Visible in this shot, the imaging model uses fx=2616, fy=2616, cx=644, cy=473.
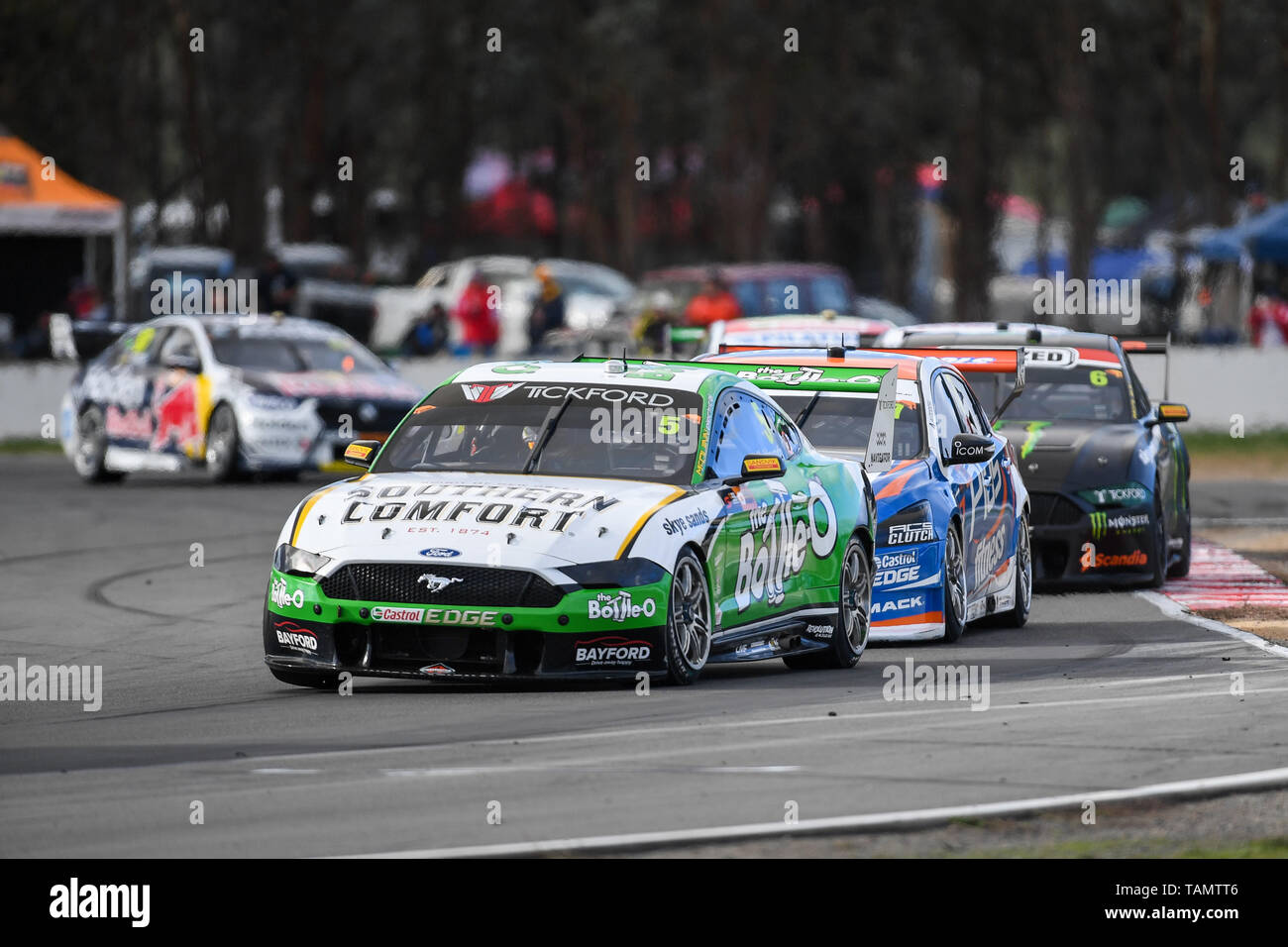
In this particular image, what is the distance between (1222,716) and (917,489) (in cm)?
348

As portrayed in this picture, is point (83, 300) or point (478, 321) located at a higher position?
point (83, 300)

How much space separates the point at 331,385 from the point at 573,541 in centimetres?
1430

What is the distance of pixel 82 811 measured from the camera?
7777mm

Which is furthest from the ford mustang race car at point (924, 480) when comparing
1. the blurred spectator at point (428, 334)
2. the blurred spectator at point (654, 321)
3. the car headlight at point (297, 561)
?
the blurred spectator at point (428, 334)

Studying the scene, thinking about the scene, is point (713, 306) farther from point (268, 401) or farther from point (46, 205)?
point (46, 205)

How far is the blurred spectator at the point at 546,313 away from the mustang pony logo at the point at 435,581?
28634 millimetres

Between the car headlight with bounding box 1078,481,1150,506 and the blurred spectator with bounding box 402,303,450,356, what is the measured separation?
26536 mm

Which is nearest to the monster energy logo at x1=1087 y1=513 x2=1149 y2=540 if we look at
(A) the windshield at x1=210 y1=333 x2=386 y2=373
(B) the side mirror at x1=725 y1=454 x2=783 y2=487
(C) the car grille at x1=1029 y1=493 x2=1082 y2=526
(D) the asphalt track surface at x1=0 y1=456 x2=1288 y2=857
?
(C) the car grille at x1=1029 y1=493 x2=1082 y2=526

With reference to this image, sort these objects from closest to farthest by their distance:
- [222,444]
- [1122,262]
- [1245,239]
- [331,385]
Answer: [222,444] → [331,385] → [1245,239] → [1122,262]

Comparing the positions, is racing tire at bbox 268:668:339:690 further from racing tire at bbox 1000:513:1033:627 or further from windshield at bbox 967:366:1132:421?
windshield at bbox 967:366:1132:421

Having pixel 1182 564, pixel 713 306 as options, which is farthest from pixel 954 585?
pixel 713 306

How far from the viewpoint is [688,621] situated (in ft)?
35.2

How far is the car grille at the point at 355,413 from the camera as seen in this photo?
947 inches

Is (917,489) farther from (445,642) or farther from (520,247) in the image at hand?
(520,247)
